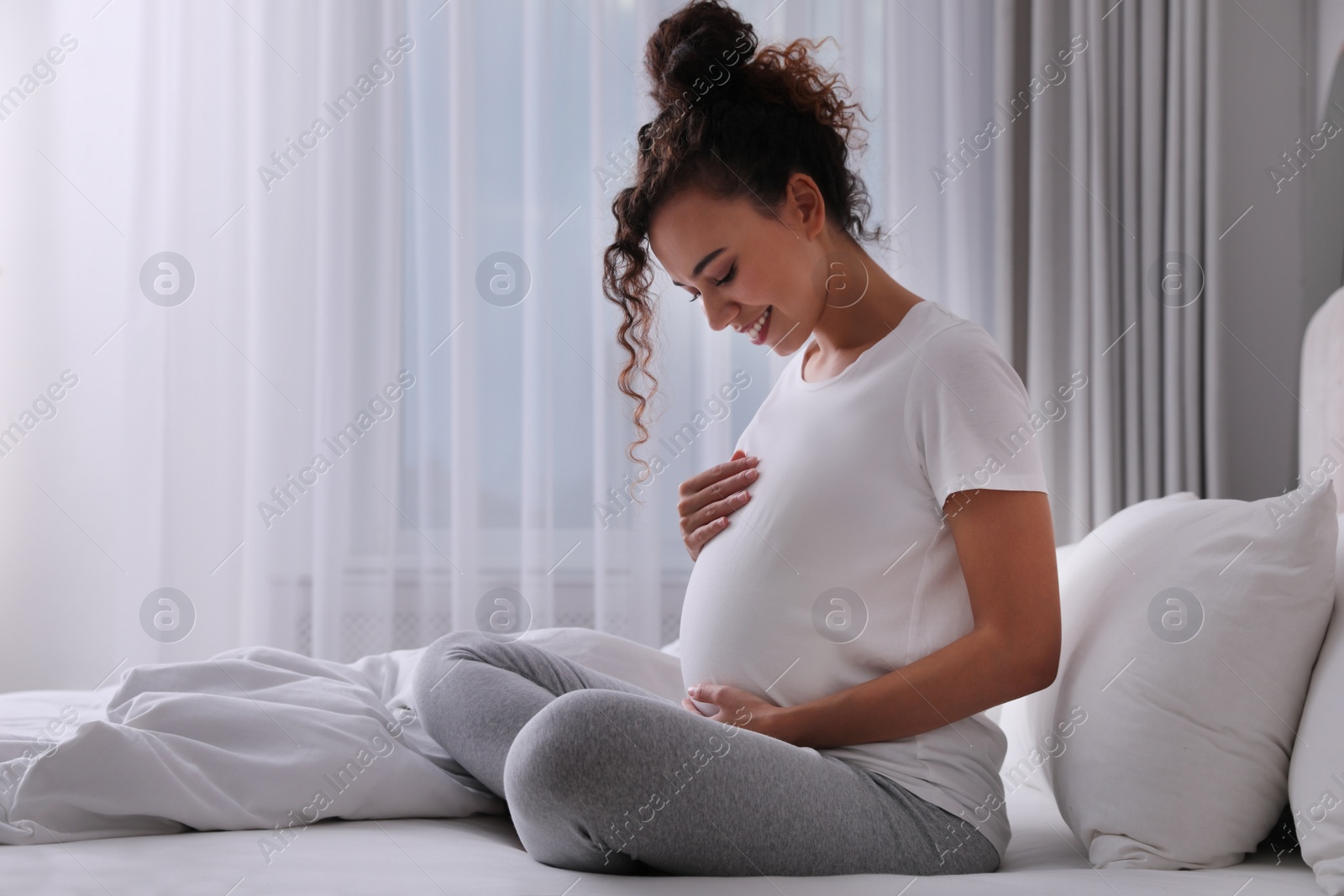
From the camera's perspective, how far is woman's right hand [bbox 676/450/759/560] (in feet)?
3.51

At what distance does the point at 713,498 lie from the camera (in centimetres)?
110

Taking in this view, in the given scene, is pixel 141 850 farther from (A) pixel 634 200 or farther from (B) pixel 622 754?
(A) pixel 634 200

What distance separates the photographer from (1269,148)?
2.08 metres

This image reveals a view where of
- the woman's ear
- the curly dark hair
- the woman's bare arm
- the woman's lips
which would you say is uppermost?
the curly dark hair

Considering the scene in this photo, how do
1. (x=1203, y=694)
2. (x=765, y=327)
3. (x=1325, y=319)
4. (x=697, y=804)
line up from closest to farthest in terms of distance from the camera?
(x=697, y=804) → (x=1203, y=694) → (x=765, y=327) → (x=1325, y=319)

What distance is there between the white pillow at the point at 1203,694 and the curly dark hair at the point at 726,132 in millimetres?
529

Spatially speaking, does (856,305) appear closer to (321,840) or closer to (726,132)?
(726,132)

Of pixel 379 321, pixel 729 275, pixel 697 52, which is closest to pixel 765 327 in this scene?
pixel 729 275

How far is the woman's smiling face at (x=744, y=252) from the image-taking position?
1074 mm

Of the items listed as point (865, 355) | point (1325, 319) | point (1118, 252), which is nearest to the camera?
point (865, 355)

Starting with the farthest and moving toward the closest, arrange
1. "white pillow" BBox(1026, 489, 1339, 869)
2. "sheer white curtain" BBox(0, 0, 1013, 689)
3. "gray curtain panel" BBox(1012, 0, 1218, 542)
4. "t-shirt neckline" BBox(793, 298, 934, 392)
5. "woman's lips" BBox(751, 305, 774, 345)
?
"sheer white curtain" BBox(0, 0, 1013, 689) < "gray curtain panel" BBox(1012, 0, 1218, 542) < "woman's lips" BBox(751, 305, 774, 345) < "t-shirt neckline" BBox(793, 298, 934, 392) < "white pillow" BBox(1026, 489, 1339, 869)

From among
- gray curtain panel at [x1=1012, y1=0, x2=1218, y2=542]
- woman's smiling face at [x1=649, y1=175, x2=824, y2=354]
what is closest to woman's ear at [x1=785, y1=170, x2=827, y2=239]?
woman's smiling face at [x1=649, y1=175, x2=824, y2=354]

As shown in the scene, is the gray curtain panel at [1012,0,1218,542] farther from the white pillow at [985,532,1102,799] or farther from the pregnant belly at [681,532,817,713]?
the pregnant belly at [681,532,817,713]

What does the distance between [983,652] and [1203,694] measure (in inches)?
7.5
